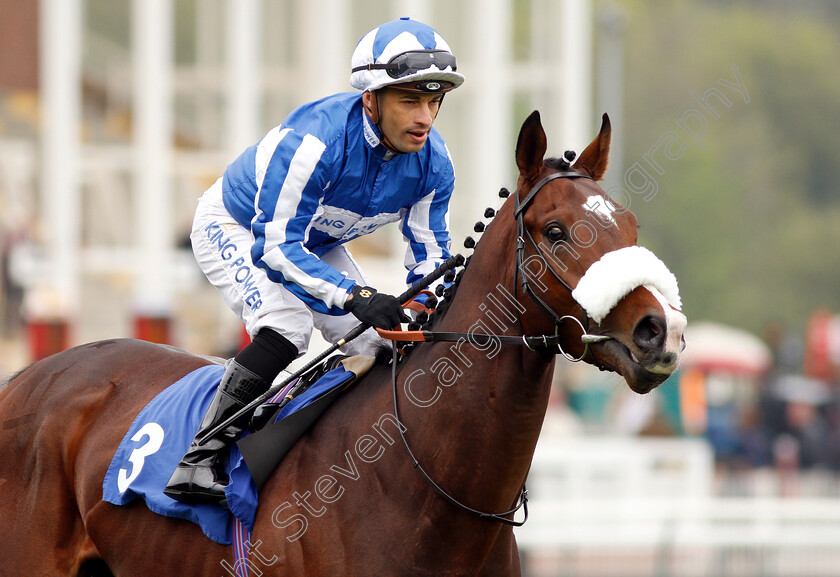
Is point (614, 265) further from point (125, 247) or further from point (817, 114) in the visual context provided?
point (817, 114)

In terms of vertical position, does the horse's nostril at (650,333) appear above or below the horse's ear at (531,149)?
below

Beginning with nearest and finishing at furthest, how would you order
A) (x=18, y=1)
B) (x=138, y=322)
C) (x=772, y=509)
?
(x=138, y=322), (x=772, y=509), (x=18, y=1)

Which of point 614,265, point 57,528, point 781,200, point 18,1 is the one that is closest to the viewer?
point 614,265

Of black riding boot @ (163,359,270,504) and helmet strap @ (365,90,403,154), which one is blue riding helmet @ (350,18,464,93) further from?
black riding boot @ (163,359,270,504)

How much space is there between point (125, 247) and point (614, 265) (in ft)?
38.1

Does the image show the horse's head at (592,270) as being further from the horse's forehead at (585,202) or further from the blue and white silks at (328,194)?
the blue and white silks at (328,194)

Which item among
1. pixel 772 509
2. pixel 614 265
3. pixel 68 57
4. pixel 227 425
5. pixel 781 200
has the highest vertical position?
pixel 614 265

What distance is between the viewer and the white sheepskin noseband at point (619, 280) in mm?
3586

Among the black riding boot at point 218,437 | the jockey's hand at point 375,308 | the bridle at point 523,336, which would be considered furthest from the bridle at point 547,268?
the black riding boot at point 218,437

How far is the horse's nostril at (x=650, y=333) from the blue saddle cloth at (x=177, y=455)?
1.19 metres

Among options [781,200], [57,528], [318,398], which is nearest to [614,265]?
[318,398]

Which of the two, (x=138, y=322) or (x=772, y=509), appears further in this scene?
(x=772, y=509)

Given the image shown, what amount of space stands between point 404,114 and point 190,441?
142 cm

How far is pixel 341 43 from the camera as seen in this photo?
13172 mm
